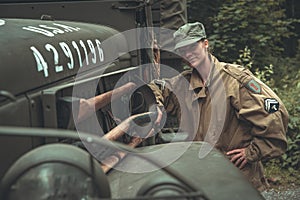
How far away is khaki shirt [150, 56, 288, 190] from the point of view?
10.1 feet

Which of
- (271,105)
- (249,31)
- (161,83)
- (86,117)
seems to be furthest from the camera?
(249,31)

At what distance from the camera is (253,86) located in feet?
10.3

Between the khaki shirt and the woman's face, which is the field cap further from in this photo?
the khaki shirt

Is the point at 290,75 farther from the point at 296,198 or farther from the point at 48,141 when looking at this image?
the point at 48,141

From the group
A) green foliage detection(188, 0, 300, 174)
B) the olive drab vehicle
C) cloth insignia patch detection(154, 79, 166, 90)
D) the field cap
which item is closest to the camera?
the olive drab vehicle

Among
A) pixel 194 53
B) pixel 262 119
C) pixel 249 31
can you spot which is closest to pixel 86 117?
pixel 194 53

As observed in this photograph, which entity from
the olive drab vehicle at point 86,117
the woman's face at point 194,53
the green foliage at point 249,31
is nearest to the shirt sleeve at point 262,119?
the woman's face at point 194,53

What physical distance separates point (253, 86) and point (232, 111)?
18 centimetres

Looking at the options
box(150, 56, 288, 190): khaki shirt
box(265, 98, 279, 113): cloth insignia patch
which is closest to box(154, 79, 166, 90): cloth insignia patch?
box(150, 56, 288, 190): khaki shirt

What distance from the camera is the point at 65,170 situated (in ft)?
5.62

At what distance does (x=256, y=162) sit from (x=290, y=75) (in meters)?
6.88

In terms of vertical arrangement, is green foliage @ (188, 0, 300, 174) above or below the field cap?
below

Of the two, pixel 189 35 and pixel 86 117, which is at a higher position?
pixel 189 35

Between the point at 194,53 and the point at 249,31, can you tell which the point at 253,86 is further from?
the point at 249,31
